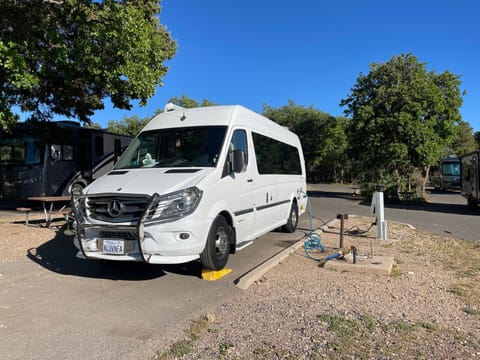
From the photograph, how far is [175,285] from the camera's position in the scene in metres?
5.48

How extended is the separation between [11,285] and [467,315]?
19.6ft

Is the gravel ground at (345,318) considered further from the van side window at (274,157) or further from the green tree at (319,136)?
the green tree at (319,136)

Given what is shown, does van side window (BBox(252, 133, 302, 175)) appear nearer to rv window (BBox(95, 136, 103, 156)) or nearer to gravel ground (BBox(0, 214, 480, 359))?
gravel ground (BBox(0, 214, 480, 359))

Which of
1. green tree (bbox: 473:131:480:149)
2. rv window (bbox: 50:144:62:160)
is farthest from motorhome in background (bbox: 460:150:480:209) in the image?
green tree (bbox: 473:131:480:149)

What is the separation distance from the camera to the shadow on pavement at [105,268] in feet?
19.7

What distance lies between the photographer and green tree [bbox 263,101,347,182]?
48844 millimetres

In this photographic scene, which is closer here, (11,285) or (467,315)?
(467,315)

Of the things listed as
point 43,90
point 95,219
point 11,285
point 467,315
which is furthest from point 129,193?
point 43,90

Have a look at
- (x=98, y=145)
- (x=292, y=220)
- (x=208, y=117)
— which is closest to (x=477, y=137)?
(x=98, y=145)

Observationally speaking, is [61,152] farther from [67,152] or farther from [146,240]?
[146,240]

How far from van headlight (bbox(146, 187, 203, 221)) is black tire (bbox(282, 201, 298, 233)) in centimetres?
498

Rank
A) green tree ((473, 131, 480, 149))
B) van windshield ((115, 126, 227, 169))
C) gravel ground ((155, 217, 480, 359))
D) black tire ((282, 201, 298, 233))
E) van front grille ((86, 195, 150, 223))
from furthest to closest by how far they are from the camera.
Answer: green tree ((473, 131, 480, 149)), black tire ((282, 201, 298, 233)), van windshield ((115, 126, 227, 169)), van front grille ((86, 195, 150, 223)), gravel ground ((155, 217, 480, 359))

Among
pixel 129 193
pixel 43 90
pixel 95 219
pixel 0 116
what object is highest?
pixel 43 90

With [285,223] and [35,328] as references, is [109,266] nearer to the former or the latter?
[35,328]
